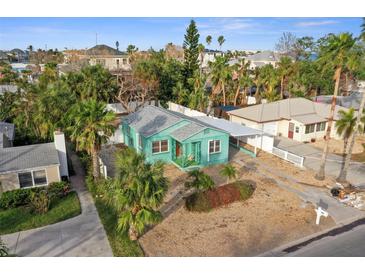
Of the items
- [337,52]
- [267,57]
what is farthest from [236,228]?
[267,57]

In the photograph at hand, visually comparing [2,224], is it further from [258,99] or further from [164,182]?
[258,99]

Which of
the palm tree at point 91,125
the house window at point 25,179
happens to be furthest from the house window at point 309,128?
the house window at point 25,179

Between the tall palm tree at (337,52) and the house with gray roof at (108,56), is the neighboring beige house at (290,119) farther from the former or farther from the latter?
the house with gray roof at (108,56)

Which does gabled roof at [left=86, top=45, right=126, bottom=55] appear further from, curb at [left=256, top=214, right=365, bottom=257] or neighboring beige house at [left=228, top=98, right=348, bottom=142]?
curb at [left=256, top=214, right=365, bottom=257]

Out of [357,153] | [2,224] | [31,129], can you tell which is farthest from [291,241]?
[31,129]

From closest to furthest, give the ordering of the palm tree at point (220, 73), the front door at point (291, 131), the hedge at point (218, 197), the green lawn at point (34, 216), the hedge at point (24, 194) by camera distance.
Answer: the green lawn at point (34, 216), the hedge at point (218, 197), the hedge at point (24, 194), the front door at point (291, 131), the palm tree at point (220, 73)

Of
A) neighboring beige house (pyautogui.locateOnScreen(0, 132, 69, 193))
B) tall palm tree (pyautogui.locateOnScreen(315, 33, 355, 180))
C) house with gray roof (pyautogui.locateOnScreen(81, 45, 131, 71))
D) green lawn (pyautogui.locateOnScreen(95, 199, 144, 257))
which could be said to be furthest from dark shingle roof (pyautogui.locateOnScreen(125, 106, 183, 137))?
house with gray roof (pyautogui.locateOnScreen(81, 45, 131, 71))
